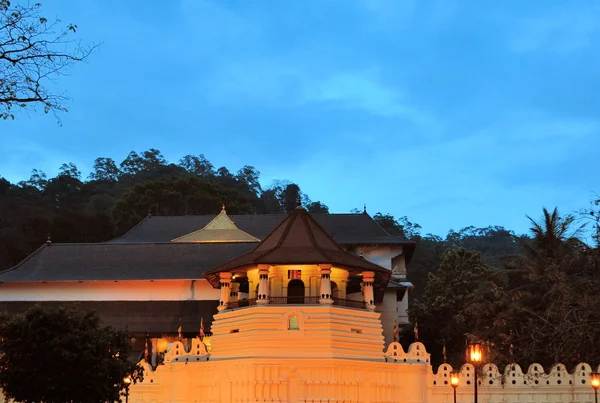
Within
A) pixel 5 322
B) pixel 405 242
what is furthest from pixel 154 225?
pixel 5 322

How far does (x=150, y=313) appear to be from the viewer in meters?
35.5

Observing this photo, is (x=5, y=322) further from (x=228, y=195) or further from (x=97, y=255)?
(x=228, y=195)

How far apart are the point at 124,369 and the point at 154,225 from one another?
93.6ft

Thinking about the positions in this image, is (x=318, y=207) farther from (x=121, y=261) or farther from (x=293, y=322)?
(x=293, y=322)

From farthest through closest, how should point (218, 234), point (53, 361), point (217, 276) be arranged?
point (218, 234)
point (217, 276)
point (53, 361)

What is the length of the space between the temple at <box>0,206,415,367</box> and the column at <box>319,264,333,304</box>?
1.2 inches

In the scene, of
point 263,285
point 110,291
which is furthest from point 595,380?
point 110,291

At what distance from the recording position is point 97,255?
127 feet

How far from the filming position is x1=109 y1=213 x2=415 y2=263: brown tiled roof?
147ft

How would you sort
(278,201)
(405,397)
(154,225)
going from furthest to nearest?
(278,201), (154,225), (405,397)

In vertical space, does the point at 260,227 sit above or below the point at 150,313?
above

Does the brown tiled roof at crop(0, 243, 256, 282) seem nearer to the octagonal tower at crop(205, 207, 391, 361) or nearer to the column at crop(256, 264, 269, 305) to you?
the octagonal tower at crop(205, 207, 391, 361)

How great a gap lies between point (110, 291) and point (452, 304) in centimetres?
1755

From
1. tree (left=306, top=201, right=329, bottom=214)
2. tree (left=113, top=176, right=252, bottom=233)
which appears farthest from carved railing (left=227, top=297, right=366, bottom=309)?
tree (left=306, top=201, right=329, bottom=214)
